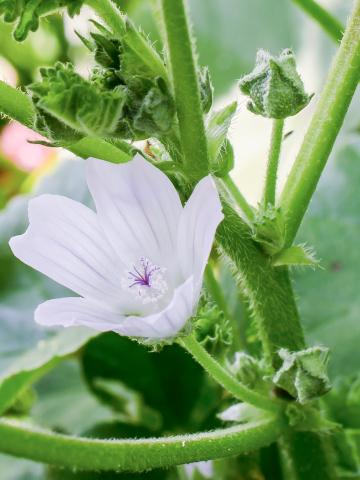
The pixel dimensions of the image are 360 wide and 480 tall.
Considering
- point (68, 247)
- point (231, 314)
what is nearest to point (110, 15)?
point (68, 247)

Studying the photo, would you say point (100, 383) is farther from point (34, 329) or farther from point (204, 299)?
point (204, 299)

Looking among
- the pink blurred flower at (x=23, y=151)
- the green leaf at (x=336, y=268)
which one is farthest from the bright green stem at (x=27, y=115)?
the pink blurred flower at (x=23, y=151)

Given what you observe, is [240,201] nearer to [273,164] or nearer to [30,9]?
[273,164]

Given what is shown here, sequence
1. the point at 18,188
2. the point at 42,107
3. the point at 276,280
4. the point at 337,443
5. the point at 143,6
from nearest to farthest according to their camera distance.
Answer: the point at 42,107
the point at 276,280
the point at 337,443
the point at 143,6
the point at 18,188

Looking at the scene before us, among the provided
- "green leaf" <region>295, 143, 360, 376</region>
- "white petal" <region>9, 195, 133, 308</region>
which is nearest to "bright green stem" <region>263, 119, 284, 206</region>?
"white petal" <region>9, 195, 133, 308</region>

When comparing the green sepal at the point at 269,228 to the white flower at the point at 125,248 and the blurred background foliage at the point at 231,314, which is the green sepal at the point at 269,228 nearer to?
the white flower at the point at 125,248

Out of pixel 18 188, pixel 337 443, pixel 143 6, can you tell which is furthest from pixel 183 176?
pixel 18 188
